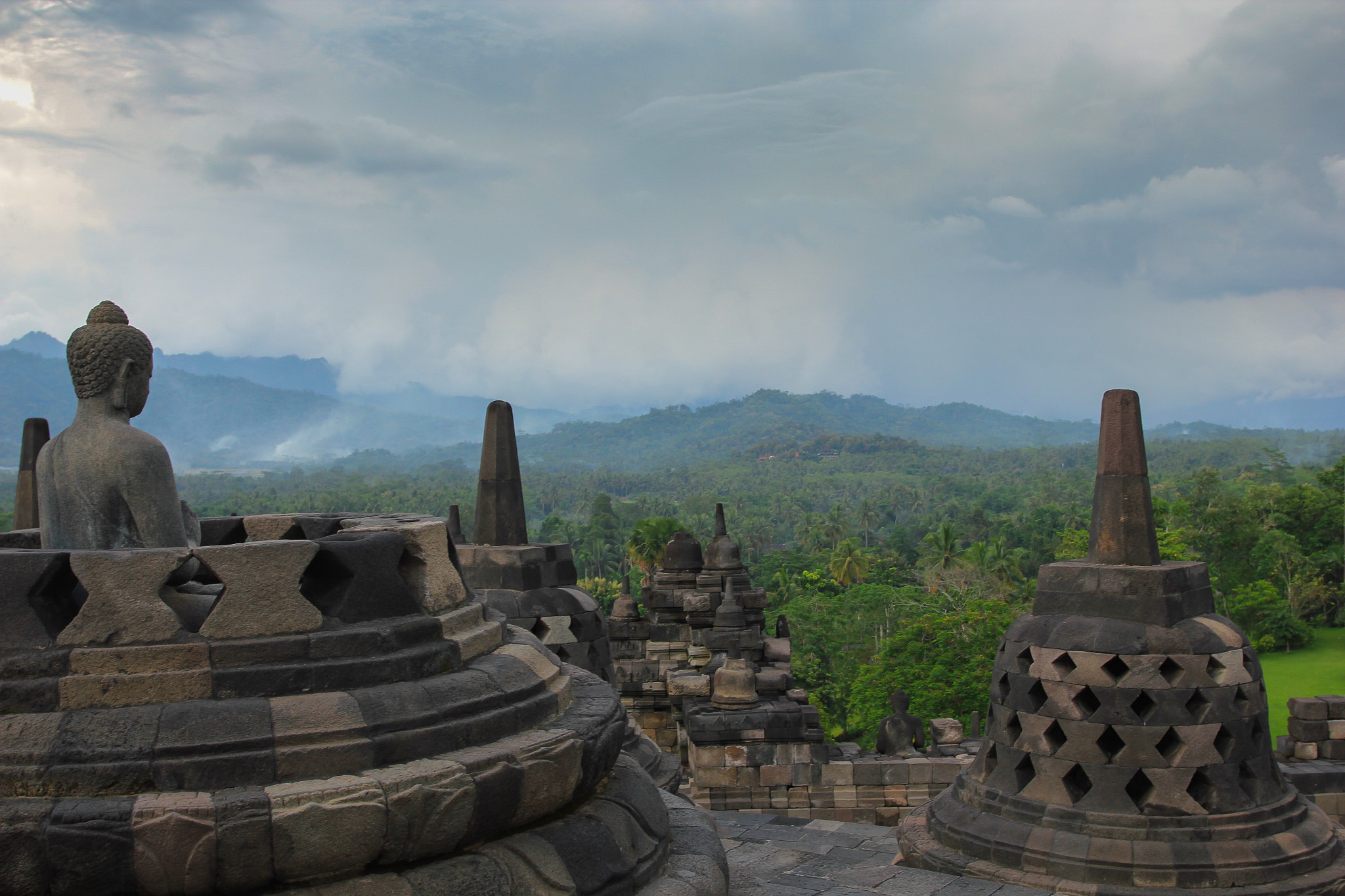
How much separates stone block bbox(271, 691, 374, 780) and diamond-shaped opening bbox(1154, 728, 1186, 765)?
636 cm

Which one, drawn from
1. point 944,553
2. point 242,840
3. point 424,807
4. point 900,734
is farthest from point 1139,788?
point 944,553

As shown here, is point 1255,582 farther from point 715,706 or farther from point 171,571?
point 171,571

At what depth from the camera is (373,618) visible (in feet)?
11.7

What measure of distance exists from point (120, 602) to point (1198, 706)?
730cm

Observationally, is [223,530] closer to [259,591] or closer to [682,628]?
[259,591]

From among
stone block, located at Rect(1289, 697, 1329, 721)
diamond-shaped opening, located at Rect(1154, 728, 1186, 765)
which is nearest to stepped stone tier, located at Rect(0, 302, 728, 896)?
diamond-shaped opening, located at Rect(1154, 728, 1186, 765)

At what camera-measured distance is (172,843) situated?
2.83 meters

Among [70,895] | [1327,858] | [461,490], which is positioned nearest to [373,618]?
[70,895]

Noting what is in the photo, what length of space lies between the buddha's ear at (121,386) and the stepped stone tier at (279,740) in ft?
2.72

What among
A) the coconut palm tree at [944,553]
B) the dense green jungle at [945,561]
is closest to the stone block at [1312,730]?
the dense green jungle at [945,561]

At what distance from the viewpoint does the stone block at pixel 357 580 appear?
139 inches

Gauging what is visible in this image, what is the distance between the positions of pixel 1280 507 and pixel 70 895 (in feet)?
166

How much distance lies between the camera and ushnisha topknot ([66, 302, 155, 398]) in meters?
3.95

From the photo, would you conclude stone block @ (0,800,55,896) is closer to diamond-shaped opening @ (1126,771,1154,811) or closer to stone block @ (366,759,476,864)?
stone block @ (366,759,476,864)
